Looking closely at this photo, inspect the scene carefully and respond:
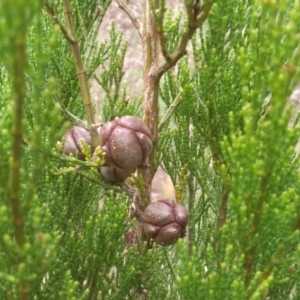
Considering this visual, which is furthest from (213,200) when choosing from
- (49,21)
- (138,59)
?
(138,59)

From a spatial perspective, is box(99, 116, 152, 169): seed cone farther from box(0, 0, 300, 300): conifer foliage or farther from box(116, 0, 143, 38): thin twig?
box(116, 0, 143, 38): thin twig

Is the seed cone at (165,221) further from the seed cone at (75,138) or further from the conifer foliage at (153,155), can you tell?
the seed cone at (75,138)

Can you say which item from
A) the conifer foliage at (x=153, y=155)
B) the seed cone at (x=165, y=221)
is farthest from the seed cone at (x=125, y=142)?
the seed cone at (x=165, y=221)

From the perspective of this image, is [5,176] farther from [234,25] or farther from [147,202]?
[234,25]

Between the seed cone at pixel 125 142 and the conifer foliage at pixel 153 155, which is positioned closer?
the conifer foliage at pixel 153 155

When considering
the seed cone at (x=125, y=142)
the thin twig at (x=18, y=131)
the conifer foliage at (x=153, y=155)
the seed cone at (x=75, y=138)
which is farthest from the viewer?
the seed cone at (x=75, y=138)

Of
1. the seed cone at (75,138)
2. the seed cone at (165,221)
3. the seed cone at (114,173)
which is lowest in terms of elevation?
the seed cone at (165,221)

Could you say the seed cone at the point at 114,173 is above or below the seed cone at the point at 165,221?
above

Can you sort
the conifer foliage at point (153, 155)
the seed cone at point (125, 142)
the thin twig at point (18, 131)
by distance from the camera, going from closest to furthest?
the thin twig at point (18, 131), the conifer foliage at point (153, 155), the seed cone at point (125, 142)
